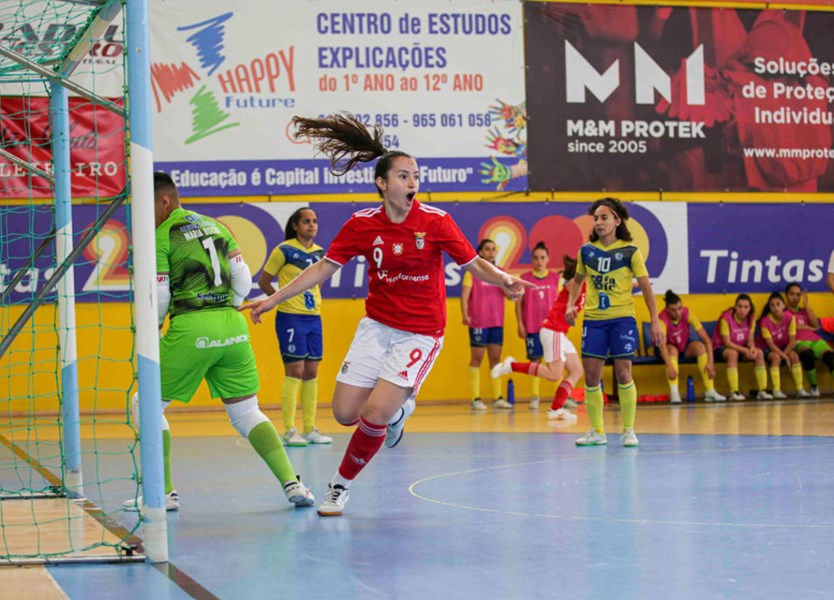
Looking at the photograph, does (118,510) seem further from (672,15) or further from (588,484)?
(672,15)

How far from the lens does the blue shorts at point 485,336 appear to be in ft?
50.4

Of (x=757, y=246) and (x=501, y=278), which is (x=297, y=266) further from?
(x=757, y=246)

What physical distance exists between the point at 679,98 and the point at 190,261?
11.5m

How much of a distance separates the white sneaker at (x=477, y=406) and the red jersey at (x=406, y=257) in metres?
8.30

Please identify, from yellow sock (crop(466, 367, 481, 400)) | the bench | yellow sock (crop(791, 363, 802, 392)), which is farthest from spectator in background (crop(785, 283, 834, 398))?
yellow sock (crop(466, 367, 481, 400))

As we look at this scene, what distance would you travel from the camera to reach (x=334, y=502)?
646 centimetres

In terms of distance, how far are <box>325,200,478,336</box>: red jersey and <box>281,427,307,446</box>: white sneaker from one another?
4130 mm

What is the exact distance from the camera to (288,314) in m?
10.8

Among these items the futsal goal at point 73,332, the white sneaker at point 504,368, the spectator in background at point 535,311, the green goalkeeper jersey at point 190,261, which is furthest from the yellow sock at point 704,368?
the green goalkeeper jersey at point 190,261

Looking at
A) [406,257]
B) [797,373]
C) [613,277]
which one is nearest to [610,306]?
[613,277]

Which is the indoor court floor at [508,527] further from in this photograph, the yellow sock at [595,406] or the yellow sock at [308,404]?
the yellow sock at [308,404]

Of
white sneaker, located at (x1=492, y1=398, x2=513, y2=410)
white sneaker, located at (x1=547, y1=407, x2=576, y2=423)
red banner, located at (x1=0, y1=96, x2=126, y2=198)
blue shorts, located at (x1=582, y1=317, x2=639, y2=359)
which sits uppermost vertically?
red banner, located at (x1=0, y1=96, x2=126, y2=198)

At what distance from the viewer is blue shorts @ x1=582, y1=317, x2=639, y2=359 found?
9805 millimetres

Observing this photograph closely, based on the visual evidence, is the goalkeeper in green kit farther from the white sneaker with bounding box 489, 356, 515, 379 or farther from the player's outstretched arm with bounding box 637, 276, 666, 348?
the white sneaker with bounding box 489, 356, 515, 379
